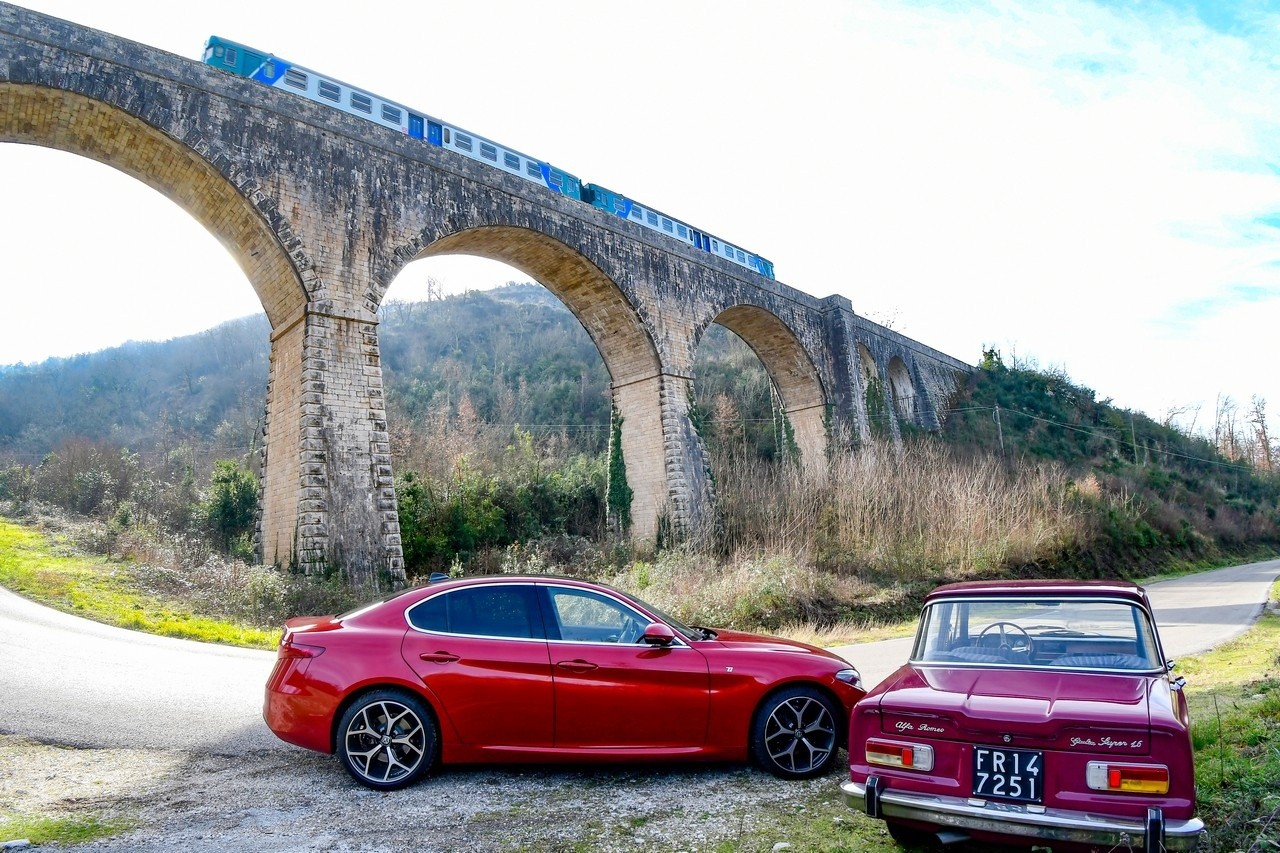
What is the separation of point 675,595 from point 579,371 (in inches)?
1271

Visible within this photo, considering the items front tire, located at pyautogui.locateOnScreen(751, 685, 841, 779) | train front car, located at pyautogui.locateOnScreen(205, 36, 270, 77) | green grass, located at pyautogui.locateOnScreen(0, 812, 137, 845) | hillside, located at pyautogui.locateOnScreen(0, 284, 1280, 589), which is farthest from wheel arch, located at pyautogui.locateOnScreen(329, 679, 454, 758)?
train front car, located at pyautogui.locateOnScreen(205, 36, 270, 77)

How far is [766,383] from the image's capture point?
3562 cm

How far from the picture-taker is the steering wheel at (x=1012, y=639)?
13.2 ft

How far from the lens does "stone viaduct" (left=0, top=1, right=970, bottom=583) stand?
10656 millimetres

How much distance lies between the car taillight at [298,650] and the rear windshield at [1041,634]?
3292mm

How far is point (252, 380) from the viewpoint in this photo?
59250 mm

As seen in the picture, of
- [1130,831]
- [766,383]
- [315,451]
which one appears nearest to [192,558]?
[315,451]

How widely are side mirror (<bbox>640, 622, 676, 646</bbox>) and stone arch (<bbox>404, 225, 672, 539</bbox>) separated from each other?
12.6 metres

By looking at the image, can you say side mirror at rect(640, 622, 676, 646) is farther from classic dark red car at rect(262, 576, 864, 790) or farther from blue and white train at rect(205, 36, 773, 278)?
→ blue and white train at rect(205, 36, 773, 278)

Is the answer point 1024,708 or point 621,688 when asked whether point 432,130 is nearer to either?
point 621,688

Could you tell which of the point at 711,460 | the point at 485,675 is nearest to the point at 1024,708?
the point at 485,675

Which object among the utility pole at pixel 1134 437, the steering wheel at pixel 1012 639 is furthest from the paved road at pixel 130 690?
the utility pole at pixel 1134 437

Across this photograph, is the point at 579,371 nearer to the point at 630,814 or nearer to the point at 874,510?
the point at 874,510

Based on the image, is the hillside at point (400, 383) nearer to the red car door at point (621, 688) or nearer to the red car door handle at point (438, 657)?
the red car door at point (621, 688)
